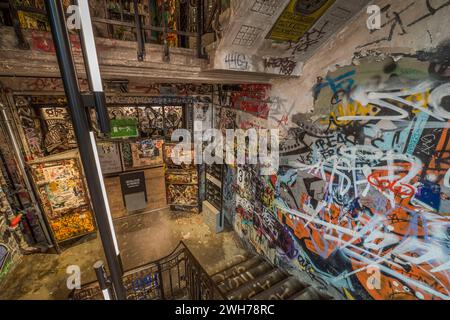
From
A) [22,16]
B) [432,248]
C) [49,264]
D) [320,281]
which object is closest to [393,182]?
[432,248]

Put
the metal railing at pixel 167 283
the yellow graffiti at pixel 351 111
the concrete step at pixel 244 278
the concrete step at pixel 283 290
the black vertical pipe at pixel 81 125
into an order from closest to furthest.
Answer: the black vertical pipe at pixel 81 125 → the yellow graffiti at pixel 351 111 → the concrete step at pixel 283 290 → the metal railing at pixel 167 283 → the concrete step at pixel 244 278

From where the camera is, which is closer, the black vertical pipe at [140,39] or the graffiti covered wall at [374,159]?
the graffiti covered wall at [374,159]

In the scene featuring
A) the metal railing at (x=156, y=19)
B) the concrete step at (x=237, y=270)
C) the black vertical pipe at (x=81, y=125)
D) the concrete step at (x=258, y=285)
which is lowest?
the concrete step at (x=237, y=270)

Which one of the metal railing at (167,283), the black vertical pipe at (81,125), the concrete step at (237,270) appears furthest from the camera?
the concrete step at (237,270)

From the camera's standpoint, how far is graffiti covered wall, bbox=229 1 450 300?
1.89 meters

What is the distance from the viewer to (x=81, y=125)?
2.95ft

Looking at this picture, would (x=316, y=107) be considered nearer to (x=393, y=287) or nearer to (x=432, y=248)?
(x=432, y=248)

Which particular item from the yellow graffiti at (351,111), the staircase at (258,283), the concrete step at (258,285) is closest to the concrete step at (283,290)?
the staircase at (258,283)

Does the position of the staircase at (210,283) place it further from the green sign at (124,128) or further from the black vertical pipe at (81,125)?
the green sign at (124,128)

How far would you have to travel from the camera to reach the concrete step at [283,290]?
3373 mm

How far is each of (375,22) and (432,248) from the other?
96.3 inches

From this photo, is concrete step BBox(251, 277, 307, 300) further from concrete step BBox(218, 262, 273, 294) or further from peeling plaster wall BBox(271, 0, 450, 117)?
peeling plaster wall BBox(271, 0, 450, 117)

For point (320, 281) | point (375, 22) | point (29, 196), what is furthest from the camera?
point (29, 196)

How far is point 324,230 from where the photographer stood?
304 centimetres
